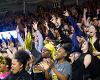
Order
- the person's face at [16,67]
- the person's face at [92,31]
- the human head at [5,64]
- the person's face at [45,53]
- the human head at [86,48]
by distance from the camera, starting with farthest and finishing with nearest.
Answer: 1. the person's face at [92,31]
2. the person's face at [45,53]
3. the human head at [86,48]
4. the human head at [5,64]
5. the person's face at [16,67]

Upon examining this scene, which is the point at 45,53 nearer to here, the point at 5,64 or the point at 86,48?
the point at 86,48

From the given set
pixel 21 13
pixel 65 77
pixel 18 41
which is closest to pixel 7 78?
pixel 65 77

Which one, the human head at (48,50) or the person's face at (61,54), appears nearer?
the person's face at (61,54)

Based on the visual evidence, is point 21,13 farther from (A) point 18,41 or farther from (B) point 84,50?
(B) point 84,50

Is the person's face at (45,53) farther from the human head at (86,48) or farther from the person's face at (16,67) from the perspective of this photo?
the person's face at (16,67)

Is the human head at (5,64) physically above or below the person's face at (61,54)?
below

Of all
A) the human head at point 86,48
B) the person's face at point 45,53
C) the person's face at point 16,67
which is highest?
the person's face at point 16,67

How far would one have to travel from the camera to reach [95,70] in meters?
6.20

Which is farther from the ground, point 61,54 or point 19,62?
point 19,62

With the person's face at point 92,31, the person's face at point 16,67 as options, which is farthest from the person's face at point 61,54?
the person's face at point 92,31

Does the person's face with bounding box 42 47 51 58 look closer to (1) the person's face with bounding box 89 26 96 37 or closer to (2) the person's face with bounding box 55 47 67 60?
(2) the person's face with bounding box 55 47 67 60

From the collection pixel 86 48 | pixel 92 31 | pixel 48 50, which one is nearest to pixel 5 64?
pixel 48 50

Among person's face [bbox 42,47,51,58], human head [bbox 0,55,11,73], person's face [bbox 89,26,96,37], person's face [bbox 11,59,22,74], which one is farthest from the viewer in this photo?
person's face [bbox 89,26,96,37]

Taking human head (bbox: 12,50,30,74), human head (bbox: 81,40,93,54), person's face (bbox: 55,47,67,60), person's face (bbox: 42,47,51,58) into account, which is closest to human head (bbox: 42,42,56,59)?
person's face (bbox: 42,47,51,58)
